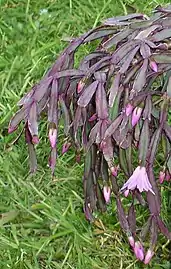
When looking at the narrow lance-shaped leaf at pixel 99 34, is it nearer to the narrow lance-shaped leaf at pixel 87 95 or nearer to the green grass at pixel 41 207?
the narrow lance-shaped leaf at pixel 87 95

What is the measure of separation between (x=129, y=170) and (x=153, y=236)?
234 mm

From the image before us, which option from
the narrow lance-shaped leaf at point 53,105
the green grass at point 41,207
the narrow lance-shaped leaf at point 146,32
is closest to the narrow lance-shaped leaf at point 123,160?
the narrow lance-shaped leaf at point 53,105

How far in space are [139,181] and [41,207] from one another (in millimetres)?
945

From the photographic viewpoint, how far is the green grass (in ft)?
8.96

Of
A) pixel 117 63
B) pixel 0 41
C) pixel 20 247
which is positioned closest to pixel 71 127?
pixel 117 63

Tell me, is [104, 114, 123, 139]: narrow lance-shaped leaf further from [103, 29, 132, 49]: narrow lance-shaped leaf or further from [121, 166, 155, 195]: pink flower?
[103, 29, 132, 49]: narrow lance-shaped leaf

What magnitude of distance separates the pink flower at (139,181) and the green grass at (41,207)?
2.51 ft

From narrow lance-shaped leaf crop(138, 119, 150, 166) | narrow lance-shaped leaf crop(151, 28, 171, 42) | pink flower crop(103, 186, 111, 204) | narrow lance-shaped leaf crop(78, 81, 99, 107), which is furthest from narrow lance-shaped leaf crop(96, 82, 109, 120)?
pink flower crop(103, 186, 111, 204)

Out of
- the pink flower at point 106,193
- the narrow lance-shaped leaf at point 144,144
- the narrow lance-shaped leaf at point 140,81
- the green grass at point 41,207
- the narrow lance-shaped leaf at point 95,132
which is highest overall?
the narrow lance-shaped leaf at point 140,81

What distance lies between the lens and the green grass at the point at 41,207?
2.73 meters

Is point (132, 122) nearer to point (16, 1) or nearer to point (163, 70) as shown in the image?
point (163, 70)

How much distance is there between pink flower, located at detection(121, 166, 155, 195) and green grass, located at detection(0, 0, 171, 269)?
77cm

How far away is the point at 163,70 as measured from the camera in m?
2.01

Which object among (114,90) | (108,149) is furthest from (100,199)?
(114,90)
